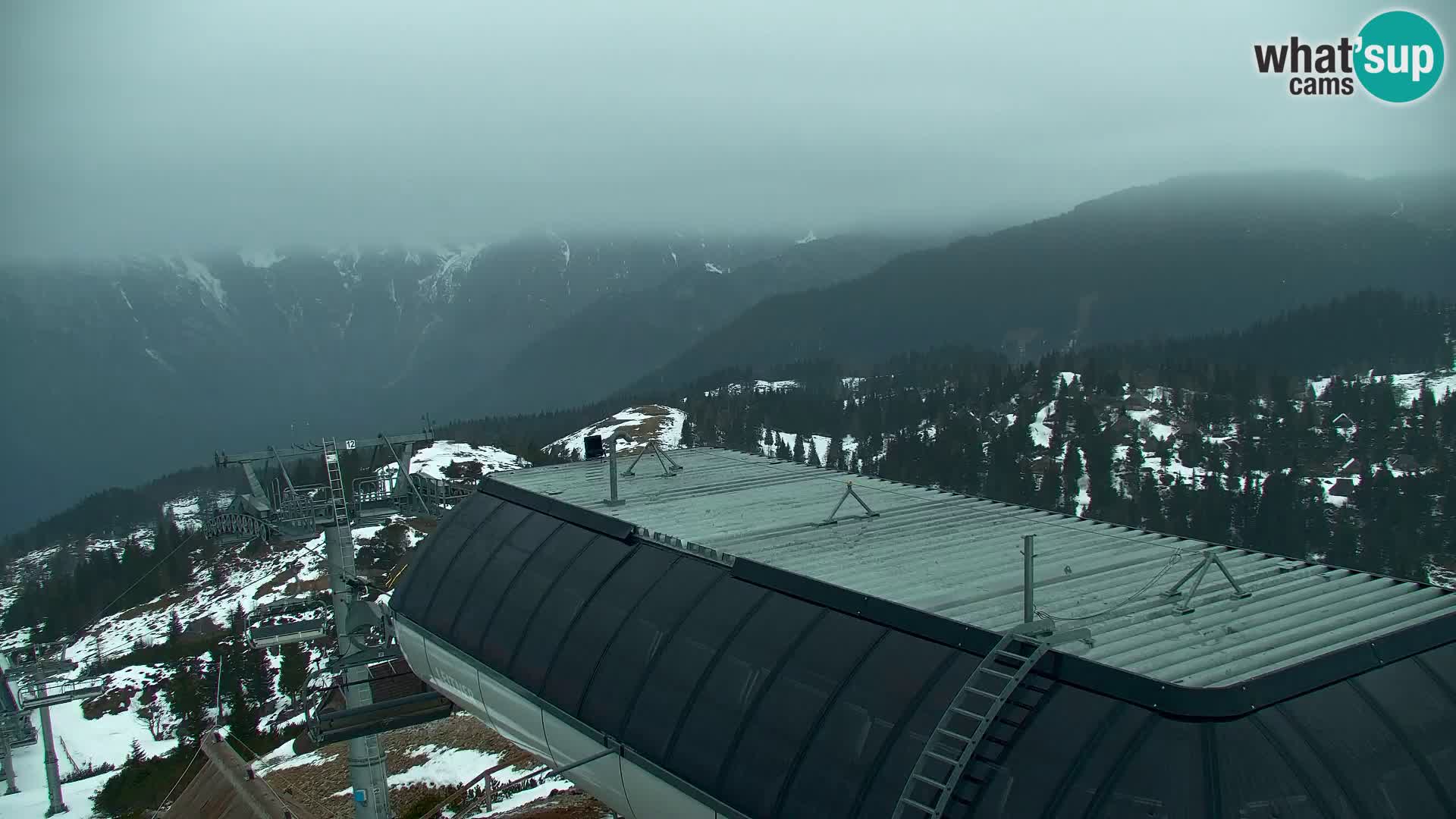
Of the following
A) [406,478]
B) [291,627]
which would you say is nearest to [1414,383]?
[406,478]

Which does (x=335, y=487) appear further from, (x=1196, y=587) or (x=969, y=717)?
(x=1196, y=587)

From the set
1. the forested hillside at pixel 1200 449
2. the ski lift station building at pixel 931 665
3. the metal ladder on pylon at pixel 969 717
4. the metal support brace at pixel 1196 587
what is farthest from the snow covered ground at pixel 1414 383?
the metal ladder on pylon at pixel 969 717

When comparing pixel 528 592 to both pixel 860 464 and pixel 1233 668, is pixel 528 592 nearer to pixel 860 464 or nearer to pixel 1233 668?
pixel 1233 668

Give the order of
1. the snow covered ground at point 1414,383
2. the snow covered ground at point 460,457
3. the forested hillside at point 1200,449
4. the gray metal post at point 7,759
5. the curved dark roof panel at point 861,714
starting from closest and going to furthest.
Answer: the curved dark roof panel at point 861,714 < the gray metal post at point 7,759 < the forested hillside at point 1200,449 < the snow covered ground at point 1414,383 < the snow covered ground at point 460,457

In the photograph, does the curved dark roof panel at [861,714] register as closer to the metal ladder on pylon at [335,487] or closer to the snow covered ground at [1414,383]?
the metal ladder on pylon at [335,487]

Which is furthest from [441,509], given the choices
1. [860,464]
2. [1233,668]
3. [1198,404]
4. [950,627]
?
[1198,404]

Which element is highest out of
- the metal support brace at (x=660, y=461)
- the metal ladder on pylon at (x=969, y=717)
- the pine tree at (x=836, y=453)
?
the metal support brace at (x=660, y=461)
